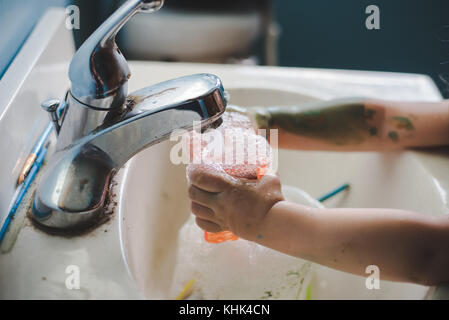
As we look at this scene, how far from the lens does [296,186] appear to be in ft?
2.13

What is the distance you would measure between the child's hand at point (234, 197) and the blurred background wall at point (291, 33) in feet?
1.20

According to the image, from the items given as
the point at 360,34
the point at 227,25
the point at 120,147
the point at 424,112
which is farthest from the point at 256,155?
the point at 360,34

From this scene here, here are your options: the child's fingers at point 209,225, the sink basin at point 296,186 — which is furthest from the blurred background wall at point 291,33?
the child's fingers at point 209,225

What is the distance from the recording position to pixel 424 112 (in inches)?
21.6

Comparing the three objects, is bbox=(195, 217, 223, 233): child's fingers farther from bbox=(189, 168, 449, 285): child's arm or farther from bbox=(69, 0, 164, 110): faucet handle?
bbox=(69, 0, 164, 110): faucet handle

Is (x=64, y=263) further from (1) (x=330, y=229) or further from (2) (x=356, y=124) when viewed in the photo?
(2) (x=356, y=124)

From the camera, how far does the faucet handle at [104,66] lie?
330 mm

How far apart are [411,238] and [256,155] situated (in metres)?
0.16

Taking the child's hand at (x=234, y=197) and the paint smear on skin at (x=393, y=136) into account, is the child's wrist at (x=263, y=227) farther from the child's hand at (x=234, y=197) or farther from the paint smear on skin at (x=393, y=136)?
the paint smear on skin at (x=393, y=136)

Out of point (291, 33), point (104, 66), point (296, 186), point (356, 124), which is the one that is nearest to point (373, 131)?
point (356, 124)

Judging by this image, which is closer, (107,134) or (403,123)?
(107,134)

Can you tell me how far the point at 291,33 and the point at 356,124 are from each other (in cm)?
100

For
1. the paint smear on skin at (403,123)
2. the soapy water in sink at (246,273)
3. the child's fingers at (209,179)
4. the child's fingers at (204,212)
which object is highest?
the child's fingers at (209,179)

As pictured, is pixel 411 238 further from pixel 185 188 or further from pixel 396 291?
pixel 185 188
